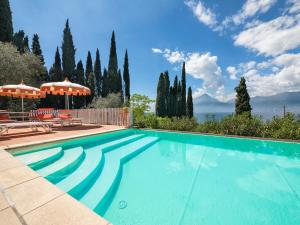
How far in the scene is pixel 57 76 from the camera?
76.8 feet

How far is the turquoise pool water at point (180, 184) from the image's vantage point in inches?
97.0

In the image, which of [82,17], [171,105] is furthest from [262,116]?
[171,105]

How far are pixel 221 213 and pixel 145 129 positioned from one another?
7.65 metres

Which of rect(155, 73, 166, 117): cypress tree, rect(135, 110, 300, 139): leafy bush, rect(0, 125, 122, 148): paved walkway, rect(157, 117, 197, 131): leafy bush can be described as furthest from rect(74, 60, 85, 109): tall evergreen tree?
rect(135, 110, 300, 139): leafy bush

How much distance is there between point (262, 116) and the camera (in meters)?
8.13

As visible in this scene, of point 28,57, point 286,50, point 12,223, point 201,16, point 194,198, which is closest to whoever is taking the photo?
point 12,223

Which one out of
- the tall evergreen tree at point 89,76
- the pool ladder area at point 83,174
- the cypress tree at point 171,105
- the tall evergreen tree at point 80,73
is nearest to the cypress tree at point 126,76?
the tall evergreen tree at point 89,76

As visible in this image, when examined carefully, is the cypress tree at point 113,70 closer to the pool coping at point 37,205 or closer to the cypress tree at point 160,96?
the cypress tree at point 160,96

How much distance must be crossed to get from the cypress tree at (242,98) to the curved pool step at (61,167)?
60.6ft

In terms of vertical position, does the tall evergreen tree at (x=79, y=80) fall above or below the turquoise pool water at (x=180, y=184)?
above

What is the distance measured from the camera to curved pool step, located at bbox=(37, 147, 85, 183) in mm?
3078

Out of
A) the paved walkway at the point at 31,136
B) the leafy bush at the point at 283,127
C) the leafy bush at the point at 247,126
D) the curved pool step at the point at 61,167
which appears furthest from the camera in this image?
the leafy bush at the point at 247,126

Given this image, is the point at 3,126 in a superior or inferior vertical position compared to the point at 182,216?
superior

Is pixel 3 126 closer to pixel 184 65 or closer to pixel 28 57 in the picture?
pixel 28 57
